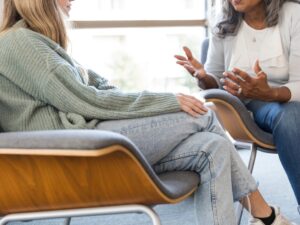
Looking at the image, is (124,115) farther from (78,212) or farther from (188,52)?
(188,52)

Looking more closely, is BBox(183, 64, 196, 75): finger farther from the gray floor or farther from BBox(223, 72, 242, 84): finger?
the gray floor

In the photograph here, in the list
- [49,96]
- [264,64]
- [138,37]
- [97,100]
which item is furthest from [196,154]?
[138,37]

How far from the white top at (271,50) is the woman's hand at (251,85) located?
15 cm

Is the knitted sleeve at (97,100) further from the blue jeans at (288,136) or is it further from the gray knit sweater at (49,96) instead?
the blue jeans at (288,136)

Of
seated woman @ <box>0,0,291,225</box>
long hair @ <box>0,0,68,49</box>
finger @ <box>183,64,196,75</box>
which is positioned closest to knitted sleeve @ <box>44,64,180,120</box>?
seated woman @ <box>0,0,291,225</box>

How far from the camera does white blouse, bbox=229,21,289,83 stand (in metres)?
1.84

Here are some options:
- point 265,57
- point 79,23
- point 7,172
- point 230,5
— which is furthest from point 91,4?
point 7,172

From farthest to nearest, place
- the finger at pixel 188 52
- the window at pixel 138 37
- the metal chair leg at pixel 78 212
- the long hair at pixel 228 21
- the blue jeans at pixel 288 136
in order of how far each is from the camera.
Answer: the window at pixel 138 37 → the long hair at pixel 228 21 → the finger at pixel 188 52 → the blue jeans at pixel 288 136 → the metal chair leg at pixel 78 212

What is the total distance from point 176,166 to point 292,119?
1.85ft

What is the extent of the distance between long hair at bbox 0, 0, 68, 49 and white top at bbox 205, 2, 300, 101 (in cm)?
82

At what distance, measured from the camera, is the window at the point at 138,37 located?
9.53ft

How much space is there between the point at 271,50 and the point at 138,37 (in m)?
1.41

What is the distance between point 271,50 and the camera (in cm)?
185

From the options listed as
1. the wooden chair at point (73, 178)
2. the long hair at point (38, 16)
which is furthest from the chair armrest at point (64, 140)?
the long hair at point (38, 16)
